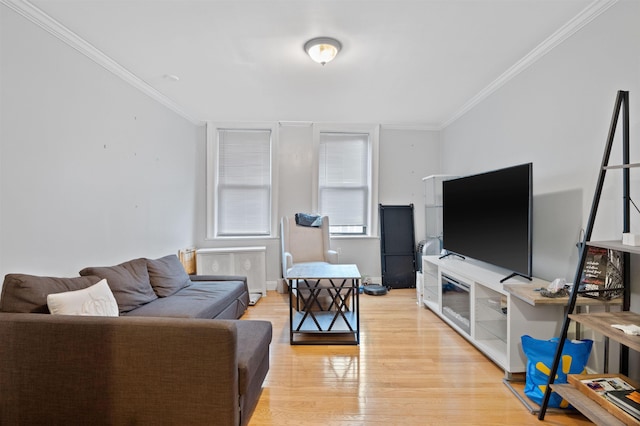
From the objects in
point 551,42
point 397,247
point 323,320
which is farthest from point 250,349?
point 397,247

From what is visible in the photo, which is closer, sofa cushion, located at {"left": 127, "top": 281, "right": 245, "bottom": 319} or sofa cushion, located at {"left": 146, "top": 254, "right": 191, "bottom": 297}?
sofa cushion, located at {"left": 127, "top": 281, "right": 245, "bottom": 319}

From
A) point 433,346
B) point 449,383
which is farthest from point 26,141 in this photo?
point 433,346

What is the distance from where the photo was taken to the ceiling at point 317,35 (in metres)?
1.95

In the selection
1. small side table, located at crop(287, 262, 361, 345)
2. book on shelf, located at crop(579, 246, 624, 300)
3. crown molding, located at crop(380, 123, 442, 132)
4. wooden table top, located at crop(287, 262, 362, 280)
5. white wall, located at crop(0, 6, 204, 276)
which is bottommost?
small side table, located at crop(287, 262, 361, 345)

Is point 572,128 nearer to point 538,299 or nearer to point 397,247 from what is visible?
point 538,299

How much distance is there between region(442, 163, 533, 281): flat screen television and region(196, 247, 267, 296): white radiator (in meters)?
2.50

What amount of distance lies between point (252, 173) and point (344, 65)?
236 cm

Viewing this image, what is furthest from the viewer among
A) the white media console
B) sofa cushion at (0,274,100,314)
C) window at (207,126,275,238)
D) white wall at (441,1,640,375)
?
window at (207,126,275,238)

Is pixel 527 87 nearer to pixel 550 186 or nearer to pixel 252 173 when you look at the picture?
pixel 550 186

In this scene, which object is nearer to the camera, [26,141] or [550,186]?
[26,141]

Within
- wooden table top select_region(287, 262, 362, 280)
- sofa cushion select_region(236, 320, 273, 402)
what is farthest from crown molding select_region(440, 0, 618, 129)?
sofa cushion select_region(236, 320, 273, 402)

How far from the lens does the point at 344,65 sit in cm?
272

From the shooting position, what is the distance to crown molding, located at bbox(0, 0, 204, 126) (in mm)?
1887

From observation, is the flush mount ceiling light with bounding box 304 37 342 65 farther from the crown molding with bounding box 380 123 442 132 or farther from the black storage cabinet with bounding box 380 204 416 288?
the black storage cabinet with bounding box 380 204 416 288
